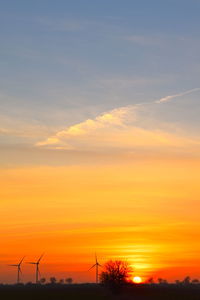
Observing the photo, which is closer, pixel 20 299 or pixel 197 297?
pixel 20 299

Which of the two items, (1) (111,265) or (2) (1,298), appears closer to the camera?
(2) (1,298)

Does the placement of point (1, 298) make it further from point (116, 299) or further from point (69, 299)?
point (116, 299)

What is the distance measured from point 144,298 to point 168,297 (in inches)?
324

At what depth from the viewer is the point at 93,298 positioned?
630ft

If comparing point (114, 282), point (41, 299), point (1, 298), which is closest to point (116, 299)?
point (114, 282)

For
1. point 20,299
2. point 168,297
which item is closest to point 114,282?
point 168,297

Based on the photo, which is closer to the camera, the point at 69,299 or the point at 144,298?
the point at 69,299

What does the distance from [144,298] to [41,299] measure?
36.1 meters

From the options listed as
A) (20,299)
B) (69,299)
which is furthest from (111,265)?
(20,299)

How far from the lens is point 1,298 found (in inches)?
7116

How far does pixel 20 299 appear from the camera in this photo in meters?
182

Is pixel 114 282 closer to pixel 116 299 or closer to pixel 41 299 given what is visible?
pixel 116 299

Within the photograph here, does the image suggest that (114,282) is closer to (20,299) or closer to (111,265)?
(111,265)

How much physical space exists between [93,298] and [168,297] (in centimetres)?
2586
